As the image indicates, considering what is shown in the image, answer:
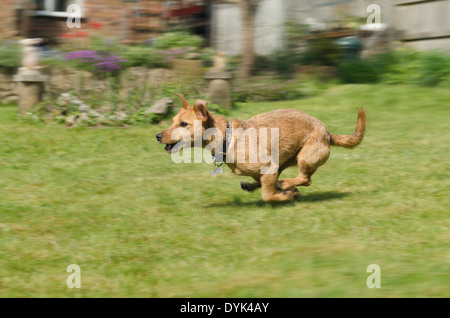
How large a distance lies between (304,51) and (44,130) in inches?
309

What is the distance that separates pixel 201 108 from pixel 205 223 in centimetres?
122

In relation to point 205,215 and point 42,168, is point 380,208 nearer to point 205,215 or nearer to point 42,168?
point 205,215

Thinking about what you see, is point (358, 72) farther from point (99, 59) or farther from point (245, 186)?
point (245, 186)

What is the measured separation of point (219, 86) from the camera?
42.1 ft

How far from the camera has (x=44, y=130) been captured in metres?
11.2

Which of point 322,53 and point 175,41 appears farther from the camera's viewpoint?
point 322,53

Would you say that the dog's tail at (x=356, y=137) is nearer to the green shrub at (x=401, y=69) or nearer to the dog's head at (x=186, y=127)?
the dog's head at (x=186, y=127)

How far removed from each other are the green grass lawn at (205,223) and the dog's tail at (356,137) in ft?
2.12

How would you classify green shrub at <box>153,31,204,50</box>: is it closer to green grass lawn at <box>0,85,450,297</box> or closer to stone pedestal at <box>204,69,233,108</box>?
stone pedestal at <box>204,69,233,108</box>

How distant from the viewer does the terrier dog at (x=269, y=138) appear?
22.7 ft

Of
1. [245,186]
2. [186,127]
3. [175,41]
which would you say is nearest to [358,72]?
[175,41]

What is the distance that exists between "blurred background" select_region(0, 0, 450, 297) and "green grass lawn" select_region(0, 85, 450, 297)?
0.08 ft

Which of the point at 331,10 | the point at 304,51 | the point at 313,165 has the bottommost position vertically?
the point at 313,165
